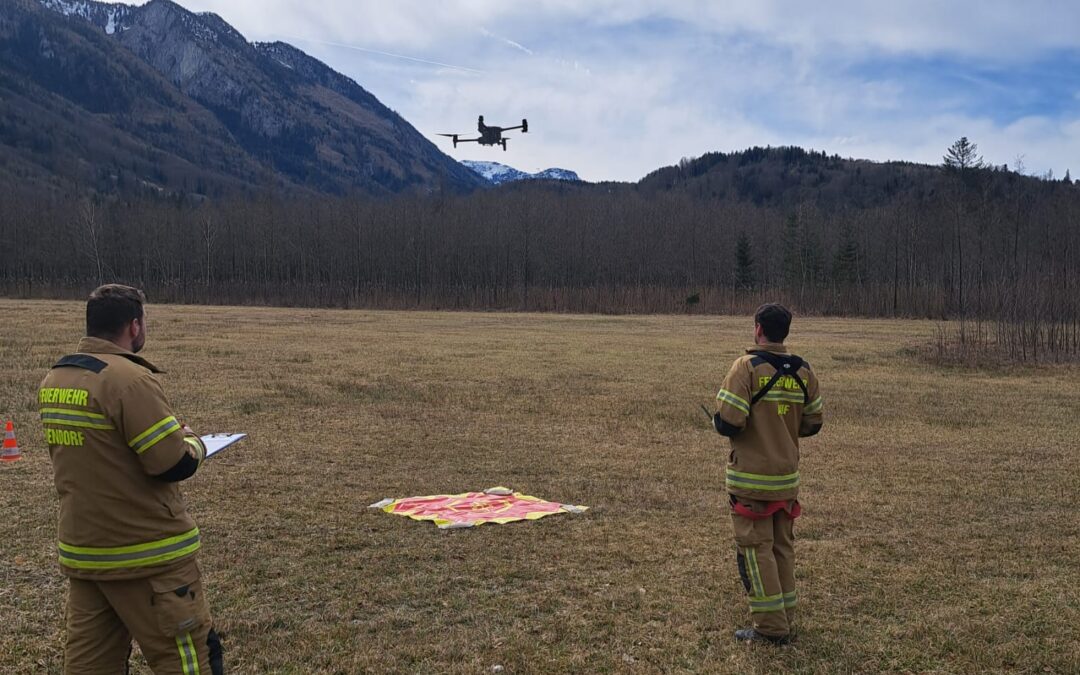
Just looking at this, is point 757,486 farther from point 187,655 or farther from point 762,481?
point 187,655

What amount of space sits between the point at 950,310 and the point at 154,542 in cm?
5556

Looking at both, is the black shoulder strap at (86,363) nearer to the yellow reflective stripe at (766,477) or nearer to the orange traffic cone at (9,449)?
the yellow reflective stripe at (766,477)

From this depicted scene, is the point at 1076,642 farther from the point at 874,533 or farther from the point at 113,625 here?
the point at 113,625

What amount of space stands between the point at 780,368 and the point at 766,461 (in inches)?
23.9

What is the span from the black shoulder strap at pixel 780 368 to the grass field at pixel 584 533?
1.68 metres

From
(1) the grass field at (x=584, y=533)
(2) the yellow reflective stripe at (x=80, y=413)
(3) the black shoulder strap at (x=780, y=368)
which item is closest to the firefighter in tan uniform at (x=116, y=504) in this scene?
(2) the yellow reflective stripe at (x=80, y=413)

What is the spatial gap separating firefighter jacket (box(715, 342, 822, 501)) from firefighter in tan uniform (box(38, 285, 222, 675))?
3.17 m

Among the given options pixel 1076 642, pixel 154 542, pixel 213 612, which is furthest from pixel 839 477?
pixel 154 542

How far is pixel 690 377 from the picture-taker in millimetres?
20703

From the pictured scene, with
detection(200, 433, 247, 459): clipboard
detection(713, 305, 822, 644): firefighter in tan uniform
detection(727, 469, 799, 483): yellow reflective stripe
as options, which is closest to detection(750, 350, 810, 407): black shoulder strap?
detection(713, 305, 822, 644): firefighter in tan uniform

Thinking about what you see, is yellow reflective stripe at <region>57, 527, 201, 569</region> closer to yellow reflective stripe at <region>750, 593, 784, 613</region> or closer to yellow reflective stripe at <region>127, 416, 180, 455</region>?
yellow reflective stripe at <region>127, 416, 180, 455</region>

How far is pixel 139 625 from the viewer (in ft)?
11.6

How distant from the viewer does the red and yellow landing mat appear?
26.9 feet

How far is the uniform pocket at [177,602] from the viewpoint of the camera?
139 inches
